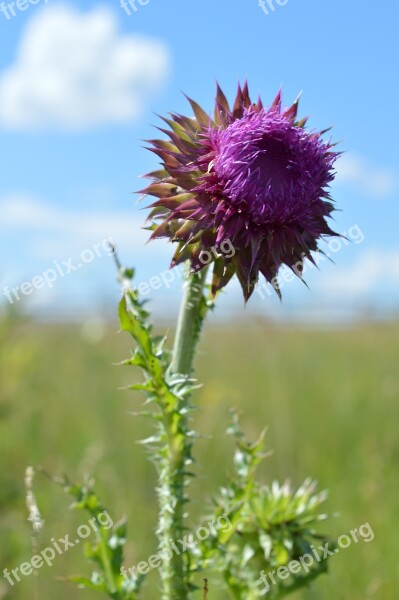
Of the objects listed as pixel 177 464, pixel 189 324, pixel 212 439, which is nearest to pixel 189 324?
pixel 189 324

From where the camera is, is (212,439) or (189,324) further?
(212,439)

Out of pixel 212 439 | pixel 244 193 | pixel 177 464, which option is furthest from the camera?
pixel 212 439

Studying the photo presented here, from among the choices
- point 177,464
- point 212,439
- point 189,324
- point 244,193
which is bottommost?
point 177,464

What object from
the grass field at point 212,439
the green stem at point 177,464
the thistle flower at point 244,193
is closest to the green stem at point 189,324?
the green stem at point 177,464

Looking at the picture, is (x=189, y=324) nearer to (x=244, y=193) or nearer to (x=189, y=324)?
(x=189, y=324)

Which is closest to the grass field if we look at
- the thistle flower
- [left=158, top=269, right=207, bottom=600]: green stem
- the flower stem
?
[left=158, top=269, right=207, bottom=600]: green stem

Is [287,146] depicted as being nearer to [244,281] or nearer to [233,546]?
[244,281]
